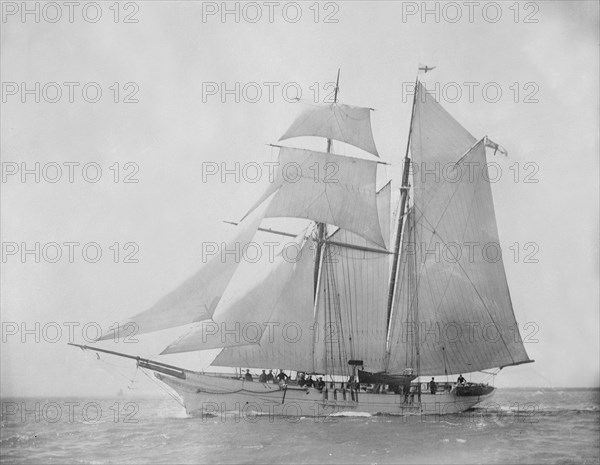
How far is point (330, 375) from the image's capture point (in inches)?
940

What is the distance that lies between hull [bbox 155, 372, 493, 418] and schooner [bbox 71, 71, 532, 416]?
0.11 ft

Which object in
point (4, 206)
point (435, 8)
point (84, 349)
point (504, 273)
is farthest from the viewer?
point (504, 273)

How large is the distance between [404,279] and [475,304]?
90.6 inches

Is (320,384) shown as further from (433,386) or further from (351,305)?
(433,386)

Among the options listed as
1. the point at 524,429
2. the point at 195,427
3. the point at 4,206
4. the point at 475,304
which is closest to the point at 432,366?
the point at 475,304

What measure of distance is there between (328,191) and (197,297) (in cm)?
589

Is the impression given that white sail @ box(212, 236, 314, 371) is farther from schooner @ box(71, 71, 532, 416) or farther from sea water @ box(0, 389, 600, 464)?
sea water @ box(0, 389, 600, 464)

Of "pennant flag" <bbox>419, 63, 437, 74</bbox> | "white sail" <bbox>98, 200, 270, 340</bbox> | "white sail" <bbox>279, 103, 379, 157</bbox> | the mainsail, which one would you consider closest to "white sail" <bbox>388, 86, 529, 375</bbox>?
the mainsail

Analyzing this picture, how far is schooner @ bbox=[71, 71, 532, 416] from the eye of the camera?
870 inches

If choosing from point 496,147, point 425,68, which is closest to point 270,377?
point 496,147

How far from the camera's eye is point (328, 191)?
23250mm

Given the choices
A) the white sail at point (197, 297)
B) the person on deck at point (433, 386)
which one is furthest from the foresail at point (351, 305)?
the white sail at point (197, 297)

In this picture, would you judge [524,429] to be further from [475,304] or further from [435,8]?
[435,8]

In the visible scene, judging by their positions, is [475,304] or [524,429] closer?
[524,429]
